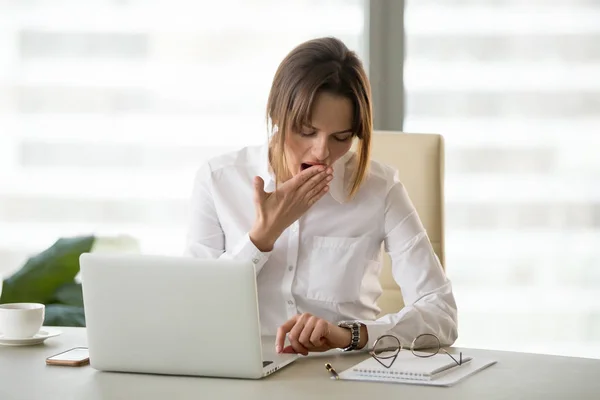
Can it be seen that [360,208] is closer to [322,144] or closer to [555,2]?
[322,144]

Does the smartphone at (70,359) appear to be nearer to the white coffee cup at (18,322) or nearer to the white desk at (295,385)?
the white desk at (295,385)

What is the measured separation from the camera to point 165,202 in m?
3.04

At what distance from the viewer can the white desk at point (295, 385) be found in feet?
4.32

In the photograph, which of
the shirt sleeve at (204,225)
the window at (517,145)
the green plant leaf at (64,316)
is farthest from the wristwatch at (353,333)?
the window at (517,145)

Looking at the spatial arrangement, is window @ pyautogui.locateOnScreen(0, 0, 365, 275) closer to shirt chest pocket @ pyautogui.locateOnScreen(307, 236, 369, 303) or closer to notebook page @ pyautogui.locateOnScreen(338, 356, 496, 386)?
shirt chest pocket @ pyautogui.locateOnScreen(307, 236, 369, 303)

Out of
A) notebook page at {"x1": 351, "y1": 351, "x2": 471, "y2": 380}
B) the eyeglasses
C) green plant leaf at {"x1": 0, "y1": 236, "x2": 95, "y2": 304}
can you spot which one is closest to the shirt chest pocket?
the eyeglasses

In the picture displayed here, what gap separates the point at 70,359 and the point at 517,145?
186 centimetres

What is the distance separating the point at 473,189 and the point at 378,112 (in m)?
0.41

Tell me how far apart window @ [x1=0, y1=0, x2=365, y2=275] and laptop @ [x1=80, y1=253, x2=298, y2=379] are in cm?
161

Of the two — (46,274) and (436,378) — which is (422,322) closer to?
(436,378)

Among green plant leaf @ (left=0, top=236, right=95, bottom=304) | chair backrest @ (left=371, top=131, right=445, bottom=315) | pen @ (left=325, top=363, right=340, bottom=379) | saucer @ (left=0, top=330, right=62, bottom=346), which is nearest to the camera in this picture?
pen @ (left=325, top=363, right=340, bottom=379)

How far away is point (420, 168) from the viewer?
2180 millimetres

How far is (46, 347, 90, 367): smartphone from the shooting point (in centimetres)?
152

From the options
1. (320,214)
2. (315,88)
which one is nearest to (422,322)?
(320,214)
